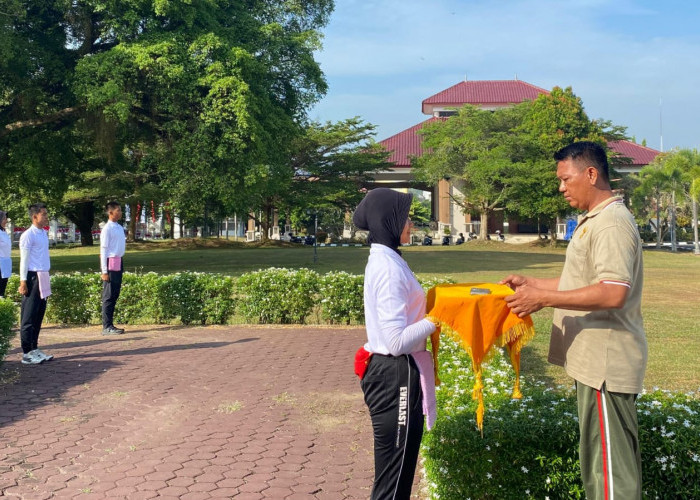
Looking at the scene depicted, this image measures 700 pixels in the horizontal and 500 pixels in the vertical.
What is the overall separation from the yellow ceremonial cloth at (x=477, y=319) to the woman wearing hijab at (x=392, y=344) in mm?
167

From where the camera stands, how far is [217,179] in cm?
1772

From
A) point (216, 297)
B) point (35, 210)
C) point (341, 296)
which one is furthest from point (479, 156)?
point (35, 210)

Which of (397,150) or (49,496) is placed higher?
(397,150)

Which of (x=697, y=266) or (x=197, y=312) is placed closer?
(x=197, y=312)

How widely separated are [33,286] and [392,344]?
20.2ft

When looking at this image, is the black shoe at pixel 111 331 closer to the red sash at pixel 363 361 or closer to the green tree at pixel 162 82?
the red sash at pixel 363 361

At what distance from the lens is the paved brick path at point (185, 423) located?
4219 mm

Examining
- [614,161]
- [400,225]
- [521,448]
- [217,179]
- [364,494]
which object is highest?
[614,161]

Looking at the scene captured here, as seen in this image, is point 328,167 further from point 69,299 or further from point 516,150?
point 69,299

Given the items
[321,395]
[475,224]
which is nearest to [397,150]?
[475,224]

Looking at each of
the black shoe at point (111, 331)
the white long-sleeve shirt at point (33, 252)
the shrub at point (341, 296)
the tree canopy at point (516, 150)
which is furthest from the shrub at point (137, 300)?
the tree canopy at point (516, 150)

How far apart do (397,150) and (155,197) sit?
73.7 ft

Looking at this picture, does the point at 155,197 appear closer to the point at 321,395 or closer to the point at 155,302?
the point at 155,302

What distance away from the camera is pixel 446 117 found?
166 ft
